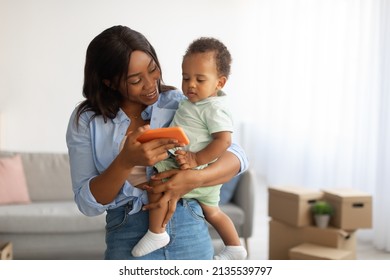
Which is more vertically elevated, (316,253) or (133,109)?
(133,109)

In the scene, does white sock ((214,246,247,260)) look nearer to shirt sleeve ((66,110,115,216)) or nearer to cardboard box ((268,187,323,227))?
shirt sleeve ((66,110,115,216))

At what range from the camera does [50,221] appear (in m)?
2.30

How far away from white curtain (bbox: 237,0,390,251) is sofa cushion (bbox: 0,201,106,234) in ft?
2.32

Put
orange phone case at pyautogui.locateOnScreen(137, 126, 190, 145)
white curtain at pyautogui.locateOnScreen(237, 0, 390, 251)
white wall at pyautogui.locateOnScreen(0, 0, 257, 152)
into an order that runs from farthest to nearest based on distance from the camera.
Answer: white curtain at pyautogui.locateOnScreen(237, 0, 390, 251) < white wall at pyautogui.locateOnScreen(0, 0, 257, 152) < orange phone case at pyautogui.locateOnScreen(137, 126, 190, 145)

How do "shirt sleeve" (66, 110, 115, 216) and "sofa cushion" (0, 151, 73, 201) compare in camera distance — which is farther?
"sofa cushion" (0, 151, 73, 201)

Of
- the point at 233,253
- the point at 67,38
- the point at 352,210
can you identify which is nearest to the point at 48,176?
the point at 352,210

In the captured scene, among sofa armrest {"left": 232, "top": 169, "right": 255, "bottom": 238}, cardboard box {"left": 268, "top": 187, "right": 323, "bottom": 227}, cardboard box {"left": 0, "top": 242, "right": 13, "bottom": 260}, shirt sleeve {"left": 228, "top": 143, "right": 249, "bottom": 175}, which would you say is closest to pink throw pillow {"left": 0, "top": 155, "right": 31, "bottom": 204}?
cardboard box {"left": 0, "top": 242, "right": 13, "bottom": 260}

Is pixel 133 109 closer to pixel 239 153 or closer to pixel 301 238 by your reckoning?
pixel 239 153

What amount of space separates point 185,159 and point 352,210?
1.67 meters

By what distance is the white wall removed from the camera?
1.06 m

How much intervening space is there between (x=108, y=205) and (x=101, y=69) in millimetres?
188

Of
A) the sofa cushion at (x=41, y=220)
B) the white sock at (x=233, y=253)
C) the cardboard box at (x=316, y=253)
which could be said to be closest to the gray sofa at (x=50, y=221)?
the sofa cushion at (x=41, y=220)

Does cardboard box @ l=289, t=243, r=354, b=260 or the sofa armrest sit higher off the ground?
the sofa armrest
